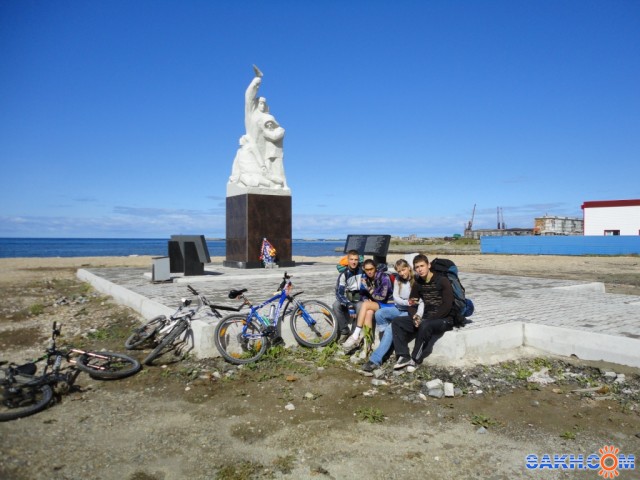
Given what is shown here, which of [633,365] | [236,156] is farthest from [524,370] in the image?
[236,156]

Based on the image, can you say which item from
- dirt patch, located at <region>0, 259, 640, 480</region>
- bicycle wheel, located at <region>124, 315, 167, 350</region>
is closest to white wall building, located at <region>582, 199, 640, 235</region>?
dirt patch, located at <region>0, 259, 640, 480</region>

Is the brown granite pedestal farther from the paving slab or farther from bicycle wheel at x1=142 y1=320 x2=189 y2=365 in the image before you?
bicycle wheel at x1=142 y1=320 x2=189 y2=365

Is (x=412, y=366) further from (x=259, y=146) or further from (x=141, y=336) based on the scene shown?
(x=259, y=146)

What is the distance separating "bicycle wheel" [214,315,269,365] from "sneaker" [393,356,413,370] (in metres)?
1.73

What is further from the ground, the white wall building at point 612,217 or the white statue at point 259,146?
the white statue at point 259,146

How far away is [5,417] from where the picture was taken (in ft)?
15.2

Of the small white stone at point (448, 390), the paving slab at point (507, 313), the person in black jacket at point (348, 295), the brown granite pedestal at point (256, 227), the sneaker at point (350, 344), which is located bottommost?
the small white stone at point (448, 390)

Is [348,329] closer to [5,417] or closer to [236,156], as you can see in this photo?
[5,417]

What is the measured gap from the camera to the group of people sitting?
6039 millimetres

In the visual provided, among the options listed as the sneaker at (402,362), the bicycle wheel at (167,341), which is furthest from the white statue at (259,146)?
the sneaker at (402,362)

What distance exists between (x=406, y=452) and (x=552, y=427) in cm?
145

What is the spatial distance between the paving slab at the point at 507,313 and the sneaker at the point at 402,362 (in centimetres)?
32

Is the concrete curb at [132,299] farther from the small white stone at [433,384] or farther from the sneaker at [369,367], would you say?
the small white stone at [433,384]

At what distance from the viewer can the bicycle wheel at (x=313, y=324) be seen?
273 inches
